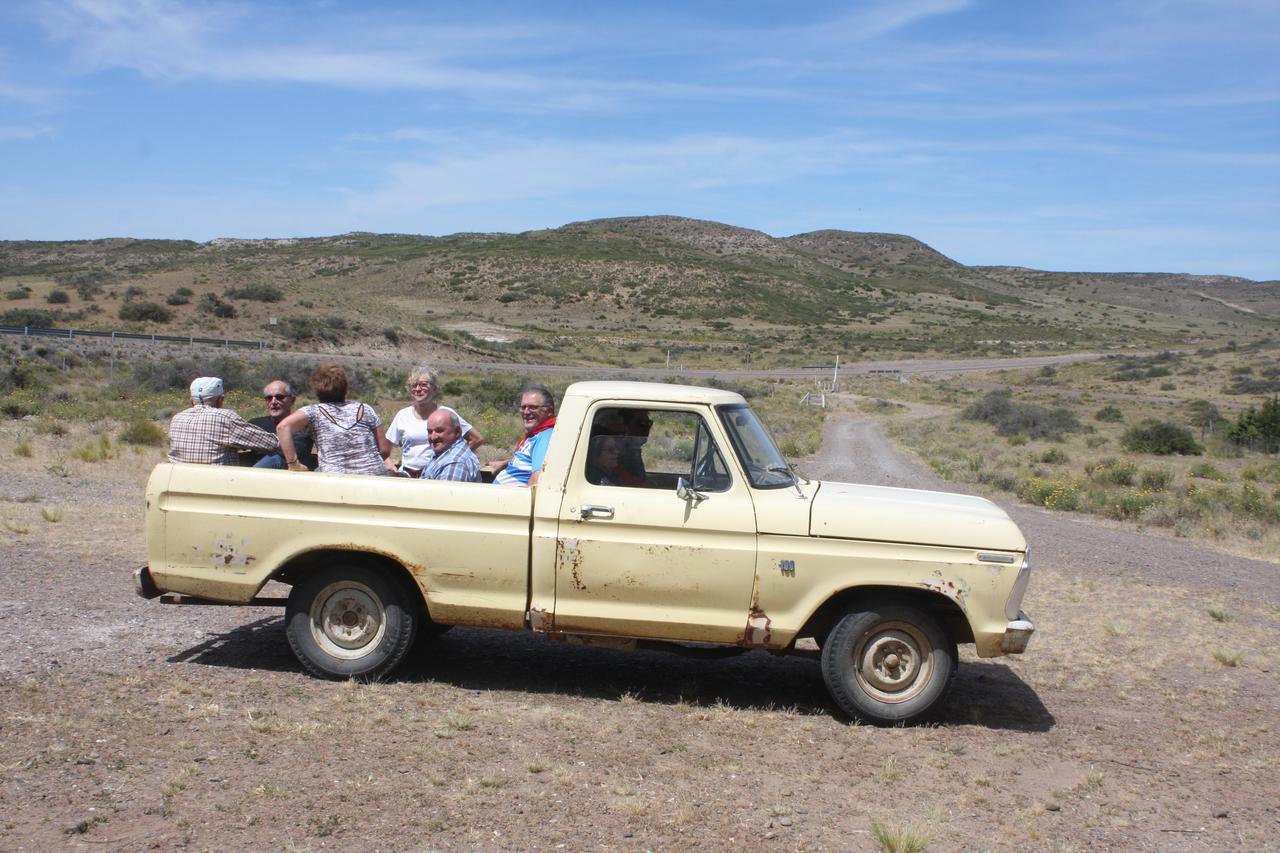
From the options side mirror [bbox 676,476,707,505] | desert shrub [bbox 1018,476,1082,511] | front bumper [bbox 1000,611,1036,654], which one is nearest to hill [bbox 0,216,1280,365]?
desert shrub [bbox 1018,476,1082,511]

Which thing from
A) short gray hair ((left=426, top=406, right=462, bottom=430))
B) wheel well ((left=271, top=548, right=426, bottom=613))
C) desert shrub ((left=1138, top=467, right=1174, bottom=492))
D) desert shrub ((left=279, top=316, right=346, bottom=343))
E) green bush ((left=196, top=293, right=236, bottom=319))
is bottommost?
desert shrub ((left=1138, top=467, right=1174, bottom=492))

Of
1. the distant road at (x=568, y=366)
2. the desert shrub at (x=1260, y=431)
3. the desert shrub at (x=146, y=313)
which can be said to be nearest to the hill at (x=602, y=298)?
the desert shrub at (x=146, y=313)

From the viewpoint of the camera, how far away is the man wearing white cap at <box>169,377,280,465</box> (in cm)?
673

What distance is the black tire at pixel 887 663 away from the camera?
19.1 ft

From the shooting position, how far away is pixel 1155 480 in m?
21.2

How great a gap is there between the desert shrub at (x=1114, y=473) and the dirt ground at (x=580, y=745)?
14.0 m

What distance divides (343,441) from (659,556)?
7.74 ft

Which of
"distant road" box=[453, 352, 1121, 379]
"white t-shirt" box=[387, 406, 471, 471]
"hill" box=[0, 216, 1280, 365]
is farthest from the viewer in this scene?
"hill" box=[0, 216, 1280, 365]

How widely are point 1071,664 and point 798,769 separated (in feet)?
10.8

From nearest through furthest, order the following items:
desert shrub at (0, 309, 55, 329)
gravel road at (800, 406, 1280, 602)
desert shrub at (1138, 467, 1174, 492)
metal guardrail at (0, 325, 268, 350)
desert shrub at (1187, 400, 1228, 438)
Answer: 1. gravel road at (800, 406, 1280, 602)
2. desert shrub at (1138, 467, 1174, 492)
3. desert shrub at (1187, 400, 1228, 438)
4. metal guardrail at (0, 325, 268, 350)
5. desert shrub at (0, 309, 55, 329)

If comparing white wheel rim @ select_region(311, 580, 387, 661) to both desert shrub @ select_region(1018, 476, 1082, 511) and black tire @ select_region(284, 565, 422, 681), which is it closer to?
black tire @ select_region(284, 565, 422, 681)

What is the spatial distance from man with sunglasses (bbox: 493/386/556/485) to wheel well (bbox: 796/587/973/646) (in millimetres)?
1807

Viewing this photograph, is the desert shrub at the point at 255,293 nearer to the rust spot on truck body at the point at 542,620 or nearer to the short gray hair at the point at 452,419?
the short gray hair at the point at 452,419

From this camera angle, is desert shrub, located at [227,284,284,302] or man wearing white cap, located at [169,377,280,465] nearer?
man wearing white cap, located at [169,377,280,465]
